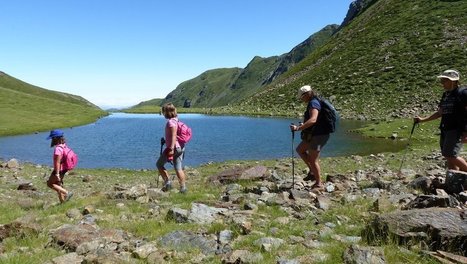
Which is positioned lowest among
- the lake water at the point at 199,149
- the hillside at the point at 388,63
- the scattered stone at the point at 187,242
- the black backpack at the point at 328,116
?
the lake water at the point at 199,149

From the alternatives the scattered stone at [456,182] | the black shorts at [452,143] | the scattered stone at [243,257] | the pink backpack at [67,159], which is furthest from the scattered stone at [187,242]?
the black shorts at [452,143]

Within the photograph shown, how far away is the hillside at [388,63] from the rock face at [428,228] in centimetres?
6376

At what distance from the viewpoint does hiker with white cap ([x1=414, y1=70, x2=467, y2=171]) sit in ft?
40.5

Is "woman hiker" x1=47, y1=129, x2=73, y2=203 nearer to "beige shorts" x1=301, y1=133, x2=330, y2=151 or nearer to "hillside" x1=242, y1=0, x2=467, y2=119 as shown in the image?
"beige shorts" x1=301, y1=133, x2=330, y2=151

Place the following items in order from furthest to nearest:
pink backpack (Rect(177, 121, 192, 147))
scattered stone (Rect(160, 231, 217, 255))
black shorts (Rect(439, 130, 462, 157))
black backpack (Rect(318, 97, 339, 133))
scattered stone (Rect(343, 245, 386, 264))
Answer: pink backpack (Rect(177, 121, 192, 147))
black backpack (Rect(318, 97, 339, 133))
black shorts (Rect(439, 130, 462, 157))
scattered stone (Rect(160, 231, 217, 255))
scattered stone (Rect(343, 245, 386, 264))

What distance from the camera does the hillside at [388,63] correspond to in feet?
269

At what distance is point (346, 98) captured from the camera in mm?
91438

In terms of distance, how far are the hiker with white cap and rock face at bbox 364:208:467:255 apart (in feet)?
15.7

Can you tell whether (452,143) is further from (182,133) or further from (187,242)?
(182,133)

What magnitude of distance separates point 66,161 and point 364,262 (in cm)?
1162

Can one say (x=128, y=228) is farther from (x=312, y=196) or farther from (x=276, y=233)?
(x=312, y=196)

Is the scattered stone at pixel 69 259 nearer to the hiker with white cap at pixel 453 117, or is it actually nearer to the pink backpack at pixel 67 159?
the pink backpack at pixel 67 159

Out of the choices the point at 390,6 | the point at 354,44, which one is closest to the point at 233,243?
the point at 354,44

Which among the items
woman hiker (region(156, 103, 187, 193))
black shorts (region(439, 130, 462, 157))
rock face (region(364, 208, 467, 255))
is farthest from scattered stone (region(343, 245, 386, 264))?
woman hiker (region(156, 103, 187, 193))
